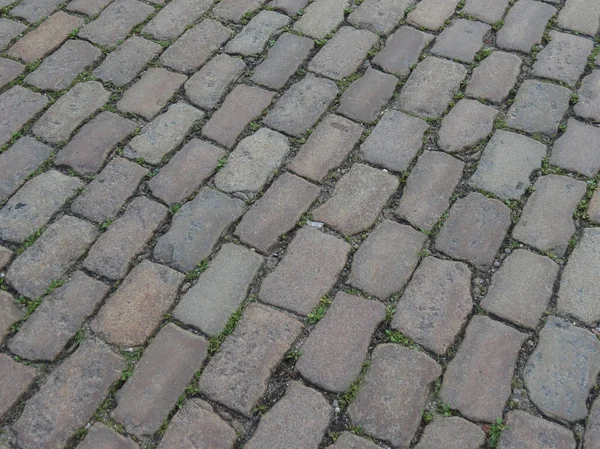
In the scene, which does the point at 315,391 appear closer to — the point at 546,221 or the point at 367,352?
the point at 367,352

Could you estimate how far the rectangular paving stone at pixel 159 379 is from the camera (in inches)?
83.8

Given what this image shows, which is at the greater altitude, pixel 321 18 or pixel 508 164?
pixel 321 18

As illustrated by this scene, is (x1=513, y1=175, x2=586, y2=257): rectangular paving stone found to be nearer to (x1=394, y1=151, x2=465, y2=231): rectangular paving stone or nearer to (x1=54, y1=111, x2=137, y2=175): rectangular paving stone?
(x1=394, y1=151, x2=465, y2=231): rectangular paving stone

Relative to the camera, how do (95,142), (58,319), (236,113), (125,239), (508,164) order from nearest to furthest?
(58,319), (125,239), (508,164), (95,142), (236,113)

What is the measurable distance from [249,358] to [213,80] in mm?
1471

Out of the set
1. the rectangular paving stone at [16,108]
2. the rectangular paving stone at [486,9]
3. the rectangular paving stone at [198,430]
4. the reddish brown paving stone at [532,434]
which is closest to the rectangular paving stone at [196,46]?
the rectangular paving stone at [16,108]

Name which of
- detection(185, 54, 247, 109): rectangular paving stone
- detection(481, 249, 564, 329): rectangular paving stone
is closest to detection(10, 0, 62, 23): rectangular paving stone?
detection(185, 54, 247, 109): rectangular paving stone

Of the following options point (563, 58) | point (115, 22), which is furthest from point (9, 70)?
point (563, 58)

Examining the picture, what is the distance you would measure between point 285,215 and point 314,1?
57.9 inches

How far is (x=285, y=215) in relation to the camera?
→ 8.69ft

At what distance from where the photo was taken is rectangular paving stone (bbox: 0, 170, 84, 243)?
262 centimetres

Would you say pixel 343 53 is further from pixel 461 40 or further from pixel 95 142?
pixel 95 142

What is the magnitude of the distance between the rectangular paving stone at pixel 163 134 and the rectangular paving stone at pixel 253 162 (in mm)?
265

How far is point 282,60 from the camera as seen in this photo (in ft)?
10.7
